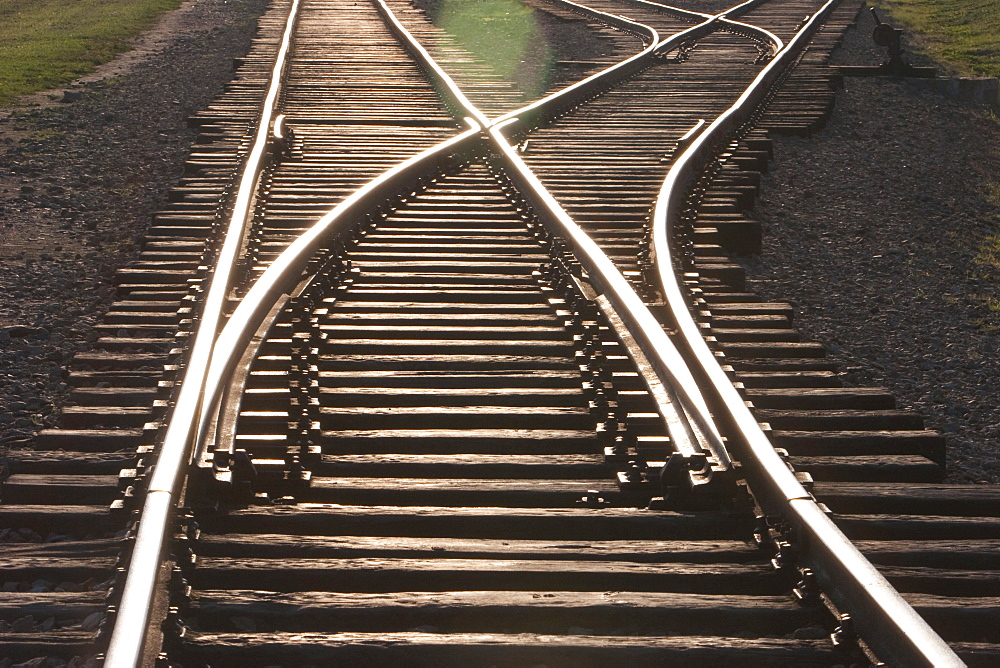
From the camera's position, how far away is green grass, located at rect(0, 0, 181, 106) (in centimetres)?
1393

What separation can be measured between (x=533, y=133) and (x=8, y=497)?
6835mm

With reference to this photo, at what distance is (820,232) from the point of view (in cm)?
798

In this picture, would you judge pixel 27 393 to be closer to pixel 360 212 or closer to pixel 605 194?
pixel 360 212

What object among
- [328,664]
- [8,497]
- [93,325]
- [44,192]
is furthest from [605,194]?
[328,664]

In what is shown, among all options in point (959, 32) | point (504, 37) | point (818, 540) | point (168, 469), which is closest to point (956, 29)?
point (959, 32)

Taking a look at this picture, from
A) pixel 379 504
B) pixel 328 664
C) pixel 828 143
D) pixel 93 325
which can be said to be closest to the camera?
pixel 328 664

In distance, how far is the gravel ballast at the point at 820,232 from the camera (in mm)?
5445

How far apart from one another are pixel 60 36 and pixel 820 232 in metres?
14.0

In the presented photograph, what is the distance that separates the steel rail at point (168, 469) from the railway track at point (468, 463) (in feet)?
0.04

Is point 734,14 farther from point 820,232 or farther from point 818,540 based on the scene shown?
point 818,540

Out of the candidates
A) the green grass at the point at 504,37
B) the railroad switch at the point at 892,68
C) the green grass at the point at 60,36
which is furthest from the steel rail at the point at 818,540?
the green grass at the point at 60,36

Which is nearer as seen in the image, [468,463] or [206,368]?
[468,463]

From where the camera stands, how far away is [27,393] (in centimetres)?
497

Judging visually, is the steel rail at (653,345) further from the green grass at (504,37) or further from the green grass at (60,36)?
the green grass at (60,36)
